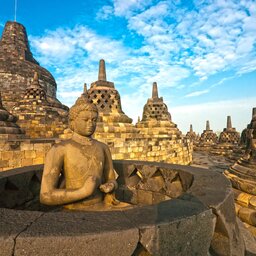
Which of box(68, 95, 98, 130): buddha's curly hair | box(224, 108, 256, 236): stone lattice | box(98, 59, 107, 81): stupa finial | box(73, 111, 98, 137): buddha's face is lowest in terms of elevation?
box(224, 108, 256, 236): stone lattice

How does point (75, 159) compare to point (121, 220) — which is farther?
point (75, 159)

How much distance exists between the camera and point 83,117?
88.7 inches

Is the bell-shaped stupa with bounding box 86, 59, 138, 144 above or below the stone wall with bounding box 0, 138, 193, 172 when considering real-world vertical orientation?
above

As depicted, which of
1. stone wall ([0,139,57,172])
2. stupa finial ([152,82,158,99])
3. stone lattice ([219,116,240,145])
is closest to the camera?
stone wall ([0,139,57,172])

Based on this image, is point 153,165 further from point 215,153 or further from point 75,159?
point 215,153

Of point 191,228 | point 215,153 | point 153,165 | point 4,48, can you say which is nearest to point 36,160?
point 153,165

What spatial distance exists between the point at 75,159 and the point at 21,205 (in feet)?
4.92

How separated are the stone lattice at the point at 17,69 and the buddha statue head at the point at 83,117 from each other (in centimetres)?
1739

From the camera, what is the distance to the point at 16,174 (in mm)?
2682

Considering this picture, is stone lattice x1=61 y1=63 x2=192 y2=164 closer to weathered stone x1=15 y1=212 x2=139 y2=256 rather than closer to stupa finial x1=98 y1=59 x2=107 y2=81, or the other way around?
stupa finial x1=98 y1=59 x2=107 y2=81

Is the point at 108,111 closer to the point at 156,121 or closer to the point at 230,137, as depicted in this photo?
the point at 156,121

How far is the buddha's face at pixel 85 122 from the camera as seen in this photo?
2.25m

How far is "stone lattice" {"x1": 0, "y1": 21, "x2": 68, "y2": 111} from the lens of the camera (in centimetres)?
2060

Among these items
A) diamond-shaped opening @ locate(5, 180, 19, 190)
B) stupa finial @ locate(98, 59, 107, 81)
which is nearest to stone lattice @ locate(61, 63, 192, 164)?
stupa finial @ locate(98, 59, 107, 81)
